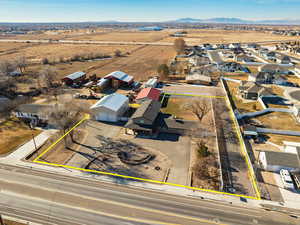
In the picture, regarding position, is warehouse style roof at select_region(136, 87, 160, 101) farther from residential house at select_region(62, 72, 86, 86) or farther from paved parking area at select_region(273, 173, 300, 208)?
paved parking area at select_region(273, 173, 300, 208)

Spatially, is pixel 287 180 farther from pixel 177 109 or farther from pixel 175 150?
pixel 177 109

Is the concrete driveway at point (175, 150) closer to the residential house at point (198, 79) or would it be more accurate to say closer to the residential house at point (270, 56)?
the residential house at point (198, 79)

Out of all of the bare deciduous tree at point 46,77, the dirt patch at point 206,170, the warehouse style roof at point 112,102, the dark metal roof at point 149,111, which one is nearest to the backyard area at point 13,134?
the warehouse style roof at point 112,102

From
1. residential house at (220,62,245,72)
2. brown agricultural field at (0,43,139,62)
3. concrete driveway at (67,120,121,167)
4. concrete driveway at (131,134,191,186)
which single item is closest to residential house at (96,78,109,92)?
concrete driveway at (67,120,121,167)

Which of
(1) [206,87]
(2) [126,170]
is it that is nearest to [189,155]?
(2) [126,170]

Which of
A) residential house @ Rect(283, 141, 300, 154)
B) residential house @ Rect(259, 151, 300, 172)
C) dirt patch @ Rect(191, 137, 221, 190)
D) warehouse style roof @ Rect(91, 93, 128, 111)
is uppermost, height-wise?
warehouse style roof @ Rect(91, 93, 128, 111)

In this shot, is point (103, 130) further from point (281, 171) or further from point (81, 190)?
point (281, 171)
